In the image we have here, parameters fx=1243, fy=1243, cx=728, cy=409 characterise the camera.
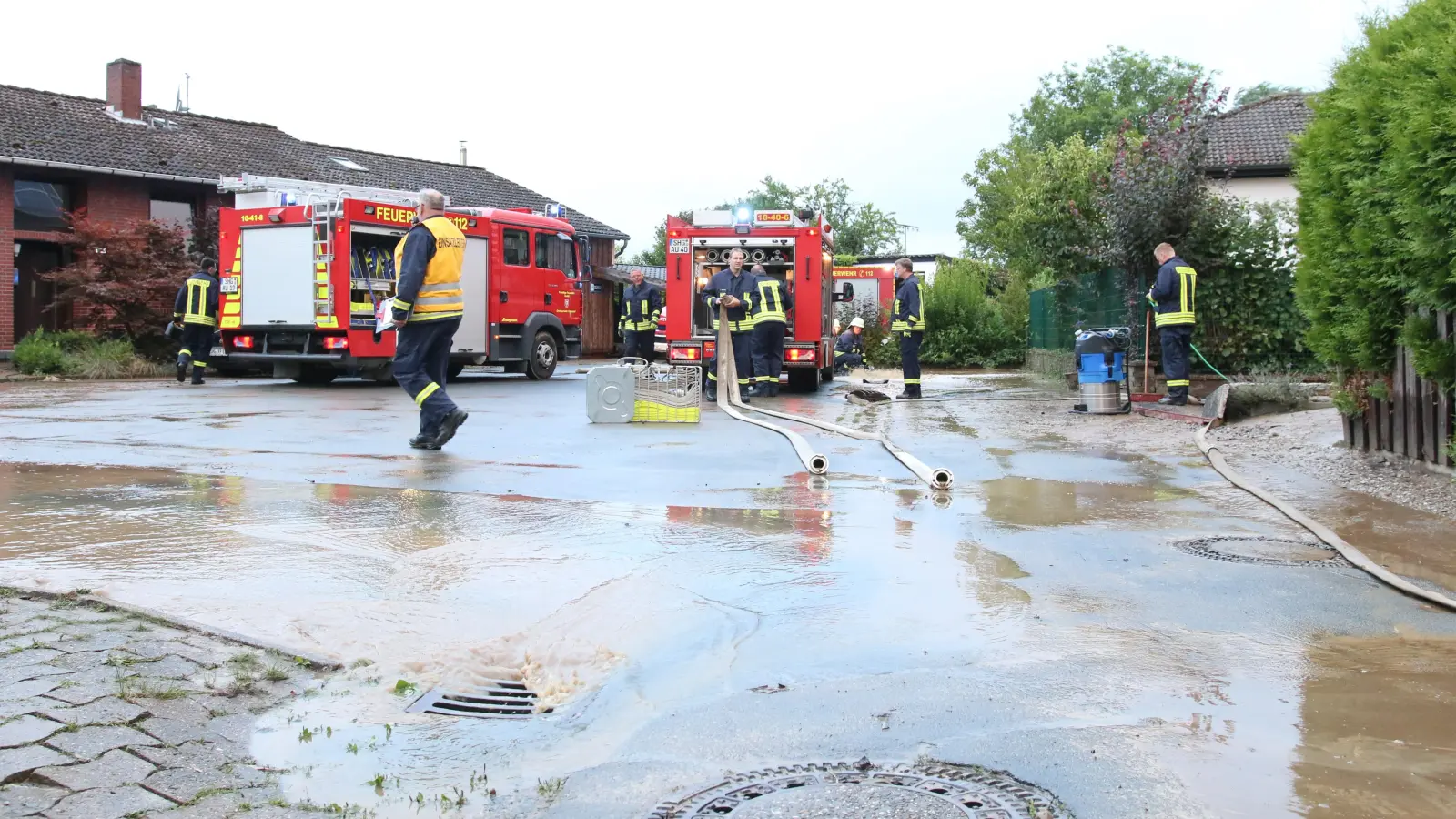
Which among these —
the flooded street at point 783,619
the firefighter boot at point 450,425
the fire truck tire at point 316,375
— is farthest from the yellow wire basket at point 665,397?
the fire truck tire at point 316,375

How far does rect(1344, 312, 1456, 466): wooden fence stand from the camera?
7367 mm

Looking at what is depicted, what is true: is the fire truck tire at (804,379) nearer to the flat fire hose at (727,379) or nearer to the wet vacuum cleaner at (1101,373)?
the flat fire hose at (727,379)

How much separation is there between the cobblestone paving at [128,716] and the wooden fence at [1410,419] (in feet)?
21.5

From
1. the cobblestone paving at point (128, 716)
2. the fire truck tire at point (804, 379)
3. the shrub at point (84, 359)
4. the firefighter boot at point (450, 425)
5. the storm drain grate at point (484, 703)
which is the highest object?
the shrub at point (84, 359)

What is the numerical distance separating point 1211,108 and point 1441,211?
9694 mm

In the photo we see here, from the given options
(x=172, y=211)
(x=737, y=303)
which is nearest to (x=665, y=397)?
(x=737, y=303)

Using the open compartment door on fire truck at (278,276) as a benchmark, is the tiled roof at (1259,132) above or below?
above

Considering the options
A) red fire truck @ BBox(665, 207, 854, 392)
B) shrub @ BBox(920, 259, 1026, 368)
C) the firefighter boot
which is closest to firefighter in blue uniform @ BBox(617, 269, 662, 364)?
red fire truck @ BBox(665, 207, 854, 392)

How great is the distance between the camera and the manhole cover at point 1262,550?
5.32 metres

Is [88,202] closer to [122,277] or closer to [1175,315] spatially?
[122,277]

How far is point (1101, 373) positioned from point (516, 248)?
10.9m

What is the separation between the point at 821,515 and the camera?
638cm

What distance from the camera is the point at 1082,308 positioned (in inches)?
743

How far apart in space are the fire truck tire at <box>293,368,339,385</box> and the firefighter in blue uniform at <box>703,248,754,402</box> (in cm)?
674
